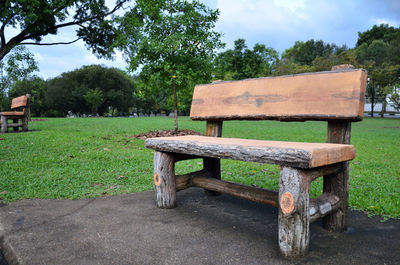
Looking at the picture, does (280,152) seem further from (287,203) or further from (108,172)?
(108,172)

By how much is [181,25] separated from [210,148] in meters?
6.57

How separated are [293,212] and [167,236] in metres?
0.99

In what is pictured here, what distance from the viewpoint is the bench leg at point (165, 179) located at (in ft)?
9.19

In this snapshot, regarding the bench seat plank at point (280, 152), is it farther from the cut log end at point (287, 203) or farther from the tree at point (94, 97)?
the tree at point (94, 97)

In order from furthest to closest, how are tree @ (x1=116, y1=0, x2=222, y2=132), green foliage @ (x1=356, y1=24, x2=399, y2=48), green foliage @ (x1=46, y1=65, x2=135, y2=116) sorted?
1. green foliage @ (x1=356, y1=24, x2=399, y2=48)
2. green foliage @ (x1=46, y1=65, x2=135, y2=116)
3. tree @ (x1=116, y1=0, x2=222, y2=132)

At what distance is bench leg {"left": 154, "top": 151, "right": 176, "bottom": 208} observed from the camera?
9.19ft

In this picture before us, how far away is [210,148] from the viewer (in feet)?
7.29

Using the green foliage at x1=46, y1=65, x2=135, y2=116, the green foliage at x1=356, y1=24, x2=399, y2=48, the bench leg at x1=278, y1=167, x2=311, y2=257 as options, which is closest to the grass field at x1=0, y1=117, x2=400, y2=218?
the bench leg at x1=278, y1=167, x2=311, y2=257

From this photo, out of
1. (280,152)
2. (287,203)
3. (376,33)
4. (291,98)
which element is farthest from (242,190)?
(376,33)

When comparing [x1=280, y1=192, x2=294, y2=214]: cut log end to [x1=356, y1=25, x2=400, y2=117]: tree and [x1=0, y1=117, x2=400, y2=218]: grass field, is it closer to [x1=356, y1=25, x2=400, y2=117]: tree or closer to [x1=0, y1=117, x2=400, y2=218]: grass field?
[x1=0, y1=117, x2=400, y2=218]: grass field

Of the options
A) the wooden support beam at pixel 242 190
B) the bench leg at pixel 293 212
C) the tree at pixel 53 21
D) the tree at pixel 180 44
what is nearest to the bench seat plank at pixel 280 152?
the bench leg at pixel 293 212

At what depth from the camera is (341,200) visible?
231 centimetres

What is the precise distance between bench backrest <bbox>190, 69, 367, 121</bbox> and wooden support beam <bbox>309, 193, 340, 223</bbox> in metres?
0.65

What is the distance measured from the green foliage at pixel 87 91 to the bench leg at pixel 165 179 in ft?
113
